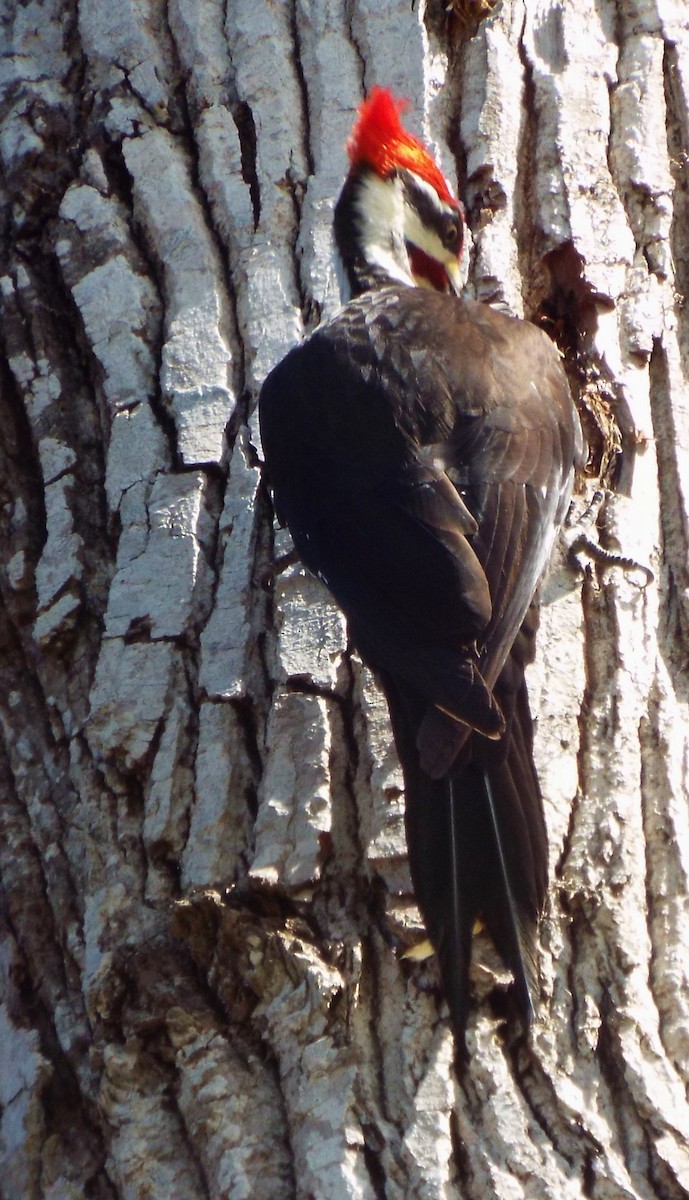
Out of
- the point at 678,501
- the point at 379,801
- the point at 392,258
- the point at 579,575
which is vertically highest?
the point at 392,258

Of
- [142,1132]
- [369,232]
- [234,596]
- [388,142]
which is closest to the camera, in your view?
[142,1132]

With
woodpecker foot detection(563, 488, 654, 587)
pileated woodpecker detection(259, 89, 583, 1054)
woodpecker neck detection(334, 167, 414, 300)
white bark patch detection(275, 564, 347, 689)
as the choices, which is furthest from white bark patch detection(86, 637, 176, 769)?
woodpecker neck detection(334, 167, 414, 300)

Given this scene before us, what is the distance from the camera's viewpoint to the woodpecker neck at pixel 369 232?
298cm

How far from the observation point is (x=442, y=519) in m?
2.29

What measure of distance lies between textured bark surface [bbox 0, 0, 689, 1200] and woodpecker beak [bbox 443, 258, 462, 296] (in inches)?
12.7

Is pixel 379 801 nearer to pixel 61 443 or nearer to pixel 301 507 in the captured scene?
pixel 301 507

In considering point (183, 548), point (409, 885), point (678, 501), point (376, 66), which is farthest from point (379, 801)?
point (376, 66)

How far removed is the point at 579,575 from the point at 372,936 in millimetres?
762

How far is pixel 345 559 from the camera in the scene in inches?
92.2

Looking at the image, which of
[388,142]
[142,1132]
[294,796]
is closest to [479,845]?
[294,796]

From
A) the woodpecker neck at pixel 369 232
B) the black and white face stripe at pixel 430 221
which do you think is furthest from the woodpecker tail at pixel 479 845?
the woodpecker neck at pixel 369 232

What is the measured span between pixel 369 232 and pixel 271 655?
130 centimetres

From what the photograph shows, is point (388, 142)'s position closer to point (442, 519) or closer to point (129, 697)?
point (442, 519)

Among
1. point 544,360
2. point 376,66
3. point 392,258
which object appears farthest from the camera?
point 392,258
